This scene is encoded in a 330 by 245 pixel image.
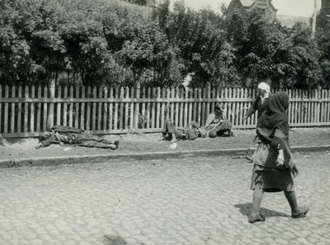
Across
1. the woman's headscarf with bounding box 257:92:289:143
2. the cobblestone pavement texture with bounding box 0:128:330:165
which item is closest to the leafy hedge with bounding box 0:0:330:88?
the cobblestone pavement texture with bounding box 0:128:330:165

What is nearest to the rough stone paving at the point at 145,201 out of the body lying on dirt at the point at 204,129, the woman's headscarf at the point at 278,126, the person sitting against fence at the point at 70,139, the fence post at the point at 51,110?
the person sitting against fence at the point at 70,139

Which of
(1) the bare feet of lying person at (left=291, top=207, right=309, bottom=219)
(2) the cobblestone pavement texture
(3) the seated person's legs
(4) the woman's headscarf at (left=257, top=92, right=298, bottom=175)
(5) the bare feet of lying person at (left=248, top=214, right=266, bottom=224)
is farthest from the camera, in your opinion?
(3) the seated person's legs

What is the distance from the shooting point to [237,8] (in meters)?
16.7

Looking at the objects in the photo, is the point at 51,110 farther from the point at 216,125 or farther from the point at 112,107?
the point at 216,125

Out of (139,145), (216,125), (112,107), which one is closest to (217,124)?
(216,125)

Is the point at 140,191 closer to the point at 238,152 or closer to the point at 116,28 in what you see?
the point at 238,152

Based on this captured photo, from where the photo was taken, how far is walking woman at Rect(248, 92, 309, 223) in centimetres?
626

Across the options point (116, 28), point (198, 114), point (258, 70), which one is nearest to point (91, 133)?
point (116, 28)

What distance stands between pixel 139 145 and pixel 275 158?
627 cm

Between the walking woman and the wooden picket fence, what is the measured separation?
7.06 m

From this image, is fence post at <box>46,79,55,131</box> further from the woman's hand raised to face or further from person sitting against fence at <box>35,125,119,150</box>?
the woman's hand raised to face

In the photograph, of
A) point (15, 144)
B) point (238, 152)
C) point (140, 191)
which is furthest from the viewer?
point (238, 152)

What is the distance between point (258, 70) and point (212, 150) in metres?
5.82

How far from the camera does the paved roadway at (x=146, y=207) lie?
5.44 m
